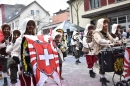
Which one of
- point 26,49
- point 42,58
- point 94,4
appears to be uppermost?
point 94,4

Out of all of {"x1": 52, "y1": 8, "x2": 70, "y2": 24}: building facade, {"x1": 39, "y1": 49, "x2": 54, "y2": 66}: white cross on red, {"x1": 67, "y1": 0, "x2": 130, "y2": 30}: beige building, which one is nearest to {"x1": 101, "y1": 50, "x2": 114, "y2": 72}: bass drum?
{"x1": 39, "y1": 49, "x2": 54, "y2": 66}: white cross on red

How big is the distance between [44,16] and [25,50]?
46.4 meters

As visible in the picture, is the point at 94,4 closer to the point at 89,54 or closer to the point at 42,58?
the point at 89,54

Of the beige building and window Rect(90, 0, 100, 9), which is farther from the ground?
window Rect(90, 0, 100, 9)

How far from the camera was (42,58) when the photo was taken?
3275 millimetres

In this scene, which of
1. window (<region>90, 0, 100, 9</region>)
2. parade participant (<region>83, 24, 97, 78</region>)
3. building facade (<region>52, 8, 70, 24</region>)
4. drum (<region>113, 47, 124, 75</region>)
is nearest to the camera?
drum (<region>113, 47, 124, 75</region>)

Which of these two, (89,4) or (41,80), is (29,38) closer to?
(41,80)

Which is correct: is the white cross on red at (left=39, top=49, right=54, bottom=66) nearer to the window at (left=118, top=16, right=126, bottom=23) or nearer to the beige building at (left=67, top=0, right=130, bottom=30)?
the beige building at (left=67, top=0, right=130, bottom=30)

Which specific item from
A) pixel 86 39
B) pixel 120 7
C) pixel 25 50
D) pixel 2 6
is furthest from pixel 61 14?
pixel 25 50

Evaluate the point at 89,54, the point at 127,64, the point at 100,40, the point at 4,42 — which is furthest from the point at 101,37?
Answer: the point at 4,42

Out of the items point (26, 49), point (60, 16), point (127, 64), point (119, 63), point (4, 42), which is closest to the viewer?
point (26, 49)

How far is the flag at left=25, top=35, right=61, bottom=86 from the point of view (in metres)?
3.19

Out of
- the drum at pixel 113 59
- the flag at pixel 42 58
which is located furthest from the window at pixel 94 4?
the flag at pixel 42 58

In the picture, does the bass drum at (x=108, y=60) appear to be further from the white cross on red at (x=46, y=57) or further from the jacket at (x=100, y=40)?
the white cross on red at (x=46, y=57)
